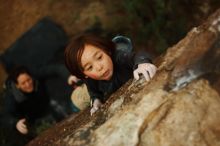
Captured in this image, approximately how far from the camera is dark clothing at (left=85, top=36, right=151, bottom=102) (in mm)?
2439

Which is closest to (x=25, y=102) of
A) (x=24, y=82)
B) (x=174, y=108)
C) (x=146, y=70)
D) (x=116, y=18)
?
(x=24, y=82)

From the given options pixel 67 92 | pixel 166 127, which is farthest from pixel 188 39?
pixel 67 92

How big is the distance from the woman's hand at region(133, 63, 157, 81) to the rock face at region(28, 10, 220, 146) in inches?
1.3

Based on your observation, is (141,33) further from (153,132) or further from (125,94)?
(153,132)

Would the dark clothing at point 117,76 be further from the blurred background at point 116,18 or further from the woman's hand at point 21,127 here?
the blurred background at point 116,18

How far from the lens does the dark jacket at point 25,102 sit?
4121 millimetres

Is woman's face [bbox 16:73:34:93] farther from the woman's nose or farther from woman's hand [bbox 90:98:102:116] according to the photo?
the woman's nose

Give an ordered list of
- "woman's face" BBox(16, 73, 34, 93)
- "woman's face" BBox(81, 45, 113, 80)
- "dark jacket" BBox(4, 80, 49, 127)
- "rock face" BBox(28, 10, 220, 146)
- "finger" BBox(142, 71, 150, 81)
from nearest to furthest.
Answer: "rock face" BBox(28, 10, 220, 146) < "finger" BBox(142, 71, 150, 81) < "woman's face" BBox(81, 45, 113, 80) < "woman's face" BBox(16, 73, 34, 93) < "dark jacket" BBox(4, 80, 49, 127)

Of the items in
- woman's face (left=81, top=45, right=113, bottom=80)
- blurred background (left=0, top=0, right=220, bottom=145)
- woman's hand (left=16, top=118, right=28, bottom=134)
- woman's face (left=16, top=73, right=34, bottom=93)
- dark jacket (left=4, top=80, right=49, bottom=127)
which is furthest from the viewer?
blurred background (left=0, top=0, right=220, bottom=145)

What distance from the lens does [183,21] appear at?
4.70 meters

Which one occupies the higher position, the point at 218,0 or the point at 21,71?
the point at 21,71

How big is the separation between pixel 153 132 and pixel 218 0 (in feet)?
10.3

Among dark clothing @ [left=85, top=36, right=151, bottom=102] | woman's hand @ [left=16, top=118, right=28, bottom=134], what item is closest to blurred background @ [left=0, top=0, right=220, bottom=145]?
woman's hand @ [left=16, top=118, right=28, bottom=134]

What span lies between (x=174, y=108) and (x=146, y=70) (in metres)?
0.33
